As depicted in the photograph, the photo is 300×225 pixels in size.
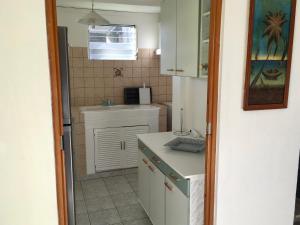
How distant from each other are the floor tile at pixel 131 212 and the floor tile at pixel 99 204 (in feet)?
0.45

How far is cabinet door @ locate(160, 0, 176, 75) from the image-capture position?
2.46 m

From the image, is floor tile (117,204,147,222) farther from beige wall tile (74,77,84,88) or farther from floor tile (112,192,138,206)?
beige wall tile (74,77,84,88)

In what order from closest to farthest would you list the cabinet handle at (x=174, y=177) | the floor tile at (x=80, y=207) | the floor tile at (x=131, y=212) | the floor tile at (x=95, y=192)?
the cabinet handle at (x=174, y=177), the floor tile at (x=131, y=212), the floor tile at (x=80, y=207), the floor tile at (x=95, y=192)

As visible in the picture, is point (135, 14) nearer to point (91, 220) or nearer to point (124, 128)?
point (124, 128)

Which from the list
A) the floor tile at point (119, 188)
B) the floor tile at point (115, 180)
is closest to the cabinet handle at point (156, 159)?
the floor tile at point (119, 188)

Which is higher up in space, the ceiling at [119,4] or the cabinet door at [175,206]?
the ceiling at [119,4]

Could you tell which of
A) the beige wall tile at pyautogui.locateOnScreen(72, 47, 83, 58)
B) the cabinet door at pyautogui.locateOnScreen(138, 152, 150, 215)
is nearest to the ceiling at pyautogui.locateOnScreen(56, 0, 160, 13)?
the beige wall tile at pyautogui.locateOnScreen(72, 47, 83, 58)

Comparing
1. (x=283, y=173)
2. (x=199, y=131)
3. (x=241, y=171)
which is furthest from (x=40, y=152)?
(x=199, y=131)

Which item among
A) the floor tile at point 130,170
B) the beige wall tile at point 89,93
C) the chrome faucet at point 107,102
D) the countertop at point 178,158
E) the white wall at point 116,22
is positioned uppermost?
the white wall at point 116,22

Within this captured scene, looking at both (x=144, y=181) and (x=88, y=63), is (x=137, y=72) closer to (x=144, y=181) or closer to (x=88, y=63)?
(x=88, y=63)

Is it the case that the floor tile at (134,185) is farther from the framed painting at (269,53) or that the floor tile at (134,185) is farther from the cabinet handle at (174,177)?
the framed painting at (269,53)

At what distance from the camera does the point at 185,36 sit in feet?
7.41

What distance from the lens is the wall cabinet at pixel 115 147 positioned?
12.4ft

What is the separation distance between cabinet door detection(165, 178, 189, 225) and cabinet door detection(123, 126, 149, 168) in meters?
1.88
